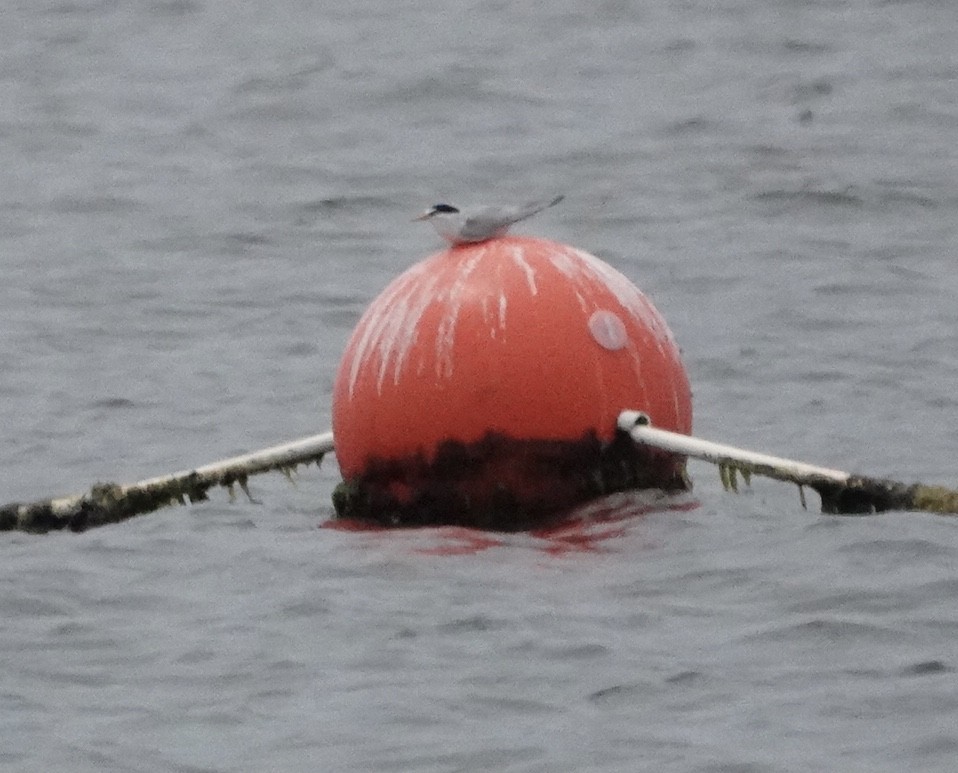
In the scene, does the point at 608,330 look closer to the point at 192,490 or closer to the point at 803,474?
the point at 803,474

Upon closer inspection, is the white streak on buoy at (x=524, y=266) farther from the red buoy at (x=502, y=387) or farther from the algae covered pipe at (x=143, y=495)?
the algae covered pipe at (x=143, y=495)

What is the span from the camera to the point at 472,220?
11.3 m

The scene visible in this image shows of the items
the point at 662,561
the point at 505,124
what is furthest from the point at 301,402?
the point at 505,124

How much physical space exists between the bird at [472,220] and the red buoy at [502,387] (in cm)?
5

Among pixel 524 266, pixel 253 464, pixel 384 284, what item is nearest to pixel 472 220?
pixel 524 266

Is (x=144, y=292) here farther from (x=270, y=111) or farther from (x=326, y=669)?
(x=326, y=669)

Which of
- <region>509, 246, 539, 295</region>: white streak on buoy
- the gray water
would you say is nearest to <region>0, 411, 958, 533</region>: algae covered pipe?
the gray water

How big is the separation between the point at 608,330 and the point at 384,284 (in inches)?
286

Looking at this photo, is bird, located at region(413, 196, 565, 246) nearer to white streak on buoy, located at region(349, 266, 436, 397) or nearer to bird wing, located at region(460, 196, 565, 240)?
bird wing, located at region(460, 196, 565, 240)

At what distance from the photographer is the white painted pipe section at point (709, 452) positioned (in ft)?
35.9

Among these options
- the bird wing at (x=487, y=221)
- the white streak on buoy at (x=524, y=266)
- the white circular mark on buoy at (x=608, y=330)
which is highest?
the bird wing at (x=487, y=221)

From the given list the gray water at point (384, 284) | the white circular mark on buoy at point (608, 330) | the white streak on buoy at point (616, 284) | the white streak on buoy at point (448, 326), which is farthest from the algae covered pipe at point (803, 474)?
the white streak on buoy at point (448, 326)

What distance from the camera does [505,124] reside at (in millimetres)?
23266

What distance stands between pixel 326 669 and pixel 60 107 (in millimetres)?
15885
